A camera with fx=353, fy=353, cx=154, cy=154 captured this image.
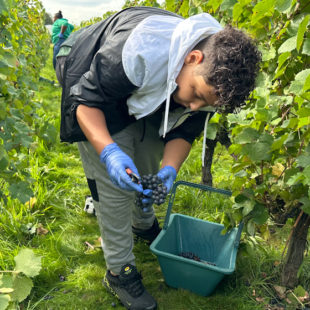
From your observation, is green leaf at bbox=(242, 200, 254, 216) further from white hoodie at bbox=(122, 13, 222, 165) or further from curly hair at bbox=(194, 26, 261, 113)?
white hoodie at bbox=(122, 13, 222, 165)

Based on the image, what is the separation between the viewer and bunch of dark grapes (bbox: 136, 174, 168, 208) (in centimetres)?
156

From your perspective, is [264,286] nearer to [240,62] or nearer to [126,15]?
[240,62]

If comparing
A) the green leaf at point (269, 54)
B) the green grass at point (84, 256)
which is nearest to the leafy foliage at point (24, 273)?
the green grass at point (84, 256)

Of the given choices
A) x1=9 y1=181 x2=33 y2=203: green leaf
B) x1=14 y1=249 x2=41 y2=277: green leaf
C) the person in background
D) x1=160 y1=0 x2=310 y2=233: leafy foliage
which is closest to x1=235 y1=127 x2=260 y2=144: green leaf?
x1=160 y1=0 x2=310 y2=233: leafy foliage

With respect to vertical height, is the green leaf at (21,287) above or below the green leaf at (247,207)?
below

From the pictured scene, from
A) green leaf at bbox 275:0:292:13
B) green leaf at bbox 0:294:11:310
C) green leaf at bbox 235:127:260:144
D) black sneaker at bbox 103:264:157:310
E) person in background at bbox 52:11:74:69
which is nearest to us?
green leaf at bbox 0:294:11:310

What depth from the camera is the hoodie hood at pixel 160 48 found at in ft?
4.55

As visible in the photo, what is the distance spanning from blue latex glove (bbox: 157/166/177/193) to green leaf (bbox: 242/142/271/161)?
1.53 ft

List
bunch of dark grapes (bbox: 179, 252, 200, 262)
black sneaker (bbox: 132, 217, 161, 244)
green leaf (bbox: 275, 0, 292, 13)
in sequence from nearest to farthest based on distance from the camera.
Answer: green leaf (bbox: 275, 0, 292, 13) < bunch of dark grapes (bbox: 179, 252, 200, 262) < black sneaker (bbox: 132, 217, 161, 244)

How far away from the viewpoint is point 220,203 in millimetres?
2805

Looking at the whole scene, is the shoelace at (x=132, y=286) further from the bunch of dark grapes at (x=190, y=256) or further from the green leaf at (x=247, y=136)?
the green leaf at (x=247, y=136)

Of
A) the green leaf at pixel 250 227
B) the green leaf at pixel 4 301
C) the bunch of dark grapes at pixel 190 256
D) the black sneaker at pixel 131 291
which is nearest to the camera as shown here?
the green leaf at pixel 4 301

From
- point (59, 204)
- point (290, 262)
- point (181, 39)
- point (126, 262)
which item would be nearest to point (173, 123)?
point (181, 39)

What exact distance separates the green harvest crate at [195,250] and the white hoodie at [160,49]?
77 centimetres
